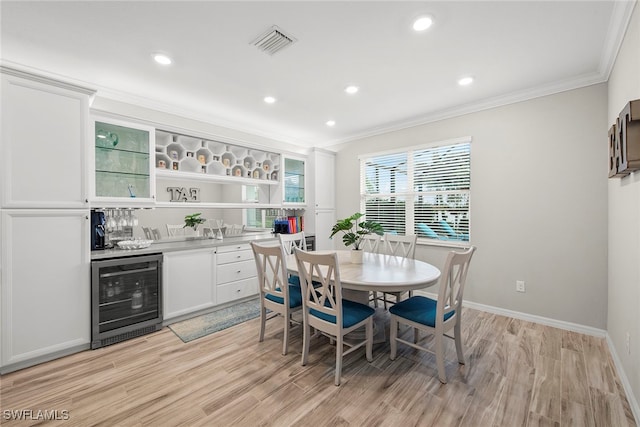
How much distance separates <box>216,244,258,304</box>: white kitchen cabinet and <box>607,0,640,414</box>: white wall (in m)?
3.66

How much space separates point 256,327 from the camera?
3020 millimetres

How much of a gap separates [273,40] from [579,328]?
4.15 m

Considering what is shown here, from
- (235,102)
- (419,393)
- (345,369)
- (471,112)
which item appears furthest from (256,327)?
(471,112)

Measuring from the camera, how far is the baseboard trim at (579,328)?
1.80 metres

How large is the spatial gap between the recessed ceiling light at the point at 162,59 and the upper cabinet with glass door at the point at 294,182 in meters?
2.33

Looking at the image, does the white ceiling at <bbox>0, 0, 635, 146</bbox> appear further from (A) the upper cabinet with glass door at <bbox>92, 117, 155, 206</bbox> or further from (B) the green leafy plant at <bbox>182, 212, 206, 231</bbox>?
(B) the green leafy plant at <bbox>182, 212, 206, 231</bbox>

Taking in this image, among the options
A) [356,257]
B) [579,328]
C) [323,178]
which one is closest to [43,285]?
[356,257]

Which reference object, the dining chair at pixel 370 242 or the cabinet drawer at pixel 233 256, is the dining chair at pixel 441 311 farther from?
the cabinet drawer at pixel 233 256

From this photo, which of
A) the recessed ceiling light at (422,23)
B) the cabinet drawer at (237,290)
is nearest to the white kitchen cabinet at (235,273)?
the cabinet drawer at (237,290)

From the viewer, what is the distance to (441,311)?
79.5 inches

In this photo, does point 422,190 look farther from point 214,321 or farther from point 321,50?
point 214,321

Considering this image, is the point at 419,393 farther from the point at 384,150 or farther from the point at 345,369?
the point at 384,150

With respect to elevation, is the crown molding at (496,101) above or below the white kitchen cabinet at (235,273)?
above

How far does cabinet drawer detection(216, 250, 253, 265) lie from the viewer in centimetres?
349
